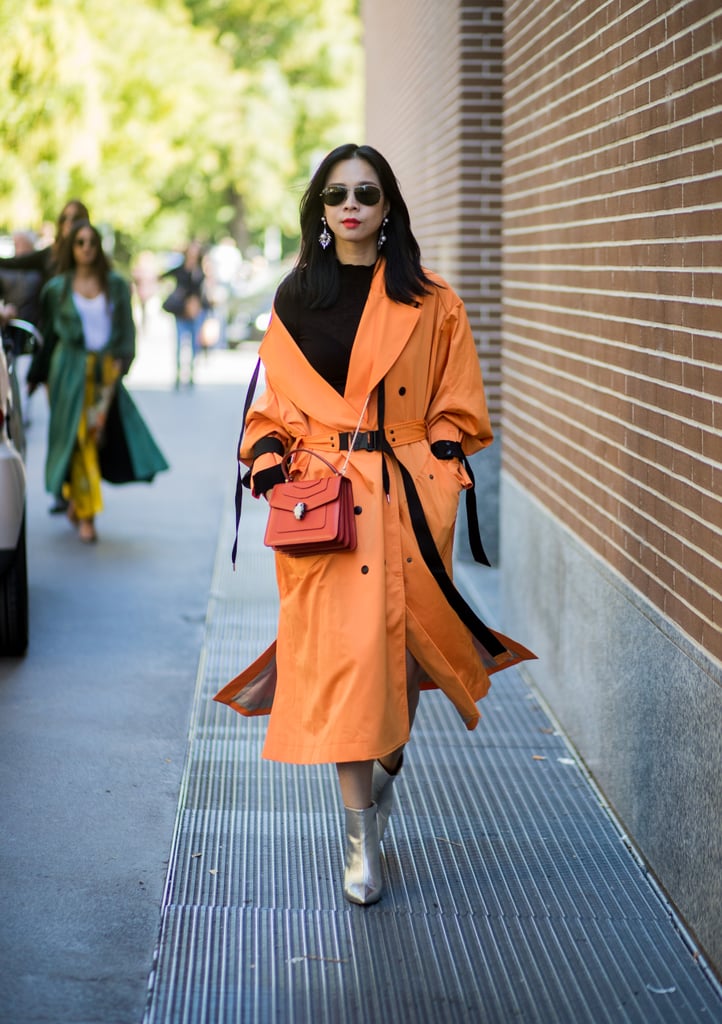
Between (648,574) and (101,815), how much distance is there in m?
2.00

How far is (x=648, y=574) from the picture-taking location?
4883 mm

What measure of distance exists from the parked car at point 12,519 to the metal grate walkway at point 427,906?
1.24m

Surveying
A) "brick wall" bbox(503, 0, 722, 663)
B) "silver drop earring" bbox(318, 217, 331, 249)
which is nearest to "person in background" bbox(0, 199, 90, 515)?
"brick wall" bbox(503, 0, 722, 663)

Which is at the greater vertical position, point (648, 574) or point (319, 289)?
point (319, 289)

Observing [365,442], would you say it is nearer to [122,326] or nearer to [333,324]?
[333,324]

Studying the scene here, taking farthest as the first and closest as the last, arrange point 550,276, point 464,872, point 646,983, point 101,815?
point 550,276, point 101,815, point 464,872, point 646,983

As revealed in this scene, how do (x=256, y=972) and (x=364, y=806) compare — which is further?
(x=364, y=806)

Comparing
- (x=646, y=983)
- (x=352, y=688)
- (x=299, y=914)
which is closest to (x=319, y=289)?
(x=352, y=688)

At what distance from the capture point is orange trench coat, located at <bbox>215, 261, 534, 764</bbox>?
4422 millimetres

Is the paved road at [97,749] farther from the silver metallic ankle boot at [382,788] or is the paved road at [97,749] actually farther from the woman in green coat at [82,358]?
the silver metallic ankle boot at [382,788]

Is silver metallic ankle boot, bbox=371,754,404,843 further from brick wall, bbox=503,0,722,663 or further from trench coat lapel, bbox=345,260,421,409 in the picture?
trench coat lapel, bbox=345,260,421,409

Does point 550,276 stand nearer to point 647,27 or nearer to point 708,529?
point 647,27

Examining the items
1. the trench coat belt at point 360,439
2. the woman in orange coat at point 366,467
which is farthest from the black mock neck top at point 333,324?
the trench coat belt at point 360,439

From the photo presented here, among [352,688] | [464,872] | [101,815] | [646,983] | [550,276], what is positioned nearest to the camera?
[646,983]
